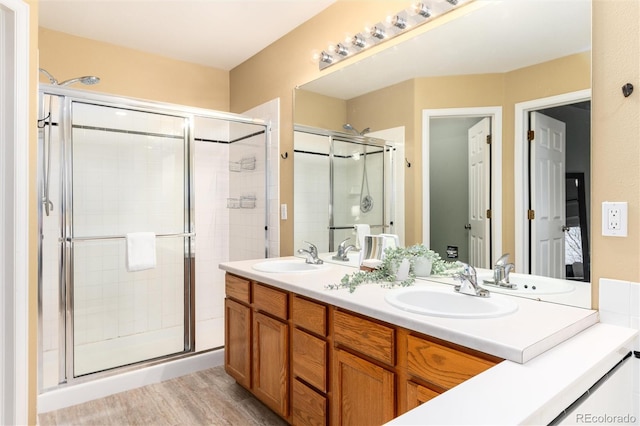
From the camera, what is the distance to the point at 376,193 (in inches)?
93.3

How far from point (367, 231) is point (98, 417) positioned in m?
1.92

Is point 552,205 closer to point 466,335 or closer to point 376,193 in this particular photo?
point 466,335

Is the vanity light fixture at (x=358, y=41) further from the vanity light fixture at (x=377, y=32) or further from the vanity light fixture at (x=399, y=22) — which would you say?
the vanity light fixture at (x=399, y=22)

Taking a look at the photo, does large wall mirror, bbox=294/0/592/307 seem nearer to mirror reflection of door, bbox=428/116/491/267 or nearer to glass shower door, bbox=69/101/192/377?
mirror reflection of door, bbox=428/116/491/267

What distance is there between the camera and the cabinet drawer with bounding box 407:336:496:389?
1.19 m

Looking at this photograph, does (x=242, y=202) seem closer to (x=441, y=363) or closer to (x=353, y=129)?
(x=353, y=129)

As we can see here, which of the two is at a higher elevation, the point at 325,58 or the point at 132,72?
the point at 132,72

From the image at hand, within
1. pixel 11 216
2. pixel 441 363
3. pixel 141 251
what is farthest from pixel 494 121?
pixel 141 251

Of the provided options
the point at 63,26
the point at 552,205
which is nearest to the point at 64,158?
the point at 63,26

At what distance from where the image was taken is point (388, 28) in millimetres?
2230

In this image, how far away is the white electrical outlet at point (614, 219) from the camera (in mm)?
1330

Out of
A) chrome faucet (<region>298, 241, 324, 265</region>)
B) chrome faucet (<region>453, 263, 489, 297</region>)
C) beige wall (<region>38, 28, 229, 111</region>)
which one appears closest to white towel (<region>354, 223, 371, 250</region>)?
chrome faucet (<region>298, 241, 324, 265</region>)

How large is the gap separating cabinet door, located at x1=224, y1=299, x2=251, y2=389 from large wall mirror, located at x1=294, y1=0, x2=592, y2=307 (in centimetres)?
112

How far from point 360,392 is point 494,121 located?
1.33 m
